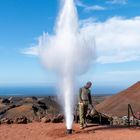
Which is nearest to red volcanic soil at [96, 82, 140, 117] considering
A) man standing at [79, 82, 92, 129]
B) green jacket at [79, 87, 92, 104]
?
man standing at [79, 82, 92, 129]

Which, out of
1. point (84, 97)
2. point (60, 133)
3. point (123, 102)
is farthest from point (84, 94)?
point (123, 102)

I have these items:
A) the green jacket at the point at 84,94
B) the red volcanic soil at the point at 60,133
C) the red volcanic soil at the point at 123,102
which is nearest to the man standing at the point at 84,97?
the green jacket at the point at 84,94

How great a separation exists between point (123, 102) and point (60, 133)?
22374 mm

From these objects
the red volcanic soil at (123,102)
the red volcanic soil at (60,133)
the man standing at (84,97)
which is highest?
the red volcanic soil at (123,102)

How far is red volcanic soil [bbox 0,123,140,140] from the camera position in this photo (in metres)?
16.1

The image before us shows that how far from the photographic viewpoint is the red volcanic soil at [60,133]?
16.1m

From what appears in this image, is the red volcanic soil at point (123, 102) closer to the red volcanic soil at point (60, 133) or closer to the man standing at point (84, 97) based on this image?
the red volcanic soil at point (60, 133)

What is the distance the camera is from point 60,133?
1747 centimetres

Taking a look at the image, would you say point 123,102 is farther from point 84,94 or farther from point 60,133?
point 60,133

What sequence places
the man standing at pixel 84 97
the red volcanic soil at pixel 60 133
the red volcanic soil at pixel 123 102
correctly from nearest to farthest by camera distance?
1. the red volcanic soil at pixel 60 133
2. the man standing at pixel 84 97
3. the red volcanic soil at pixel 123 102

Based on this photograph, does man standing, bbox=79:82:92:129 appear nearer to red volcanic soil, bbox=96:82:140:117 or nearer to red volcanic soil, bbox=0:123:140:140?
red volcanic soil, bbox=0:123:140:140

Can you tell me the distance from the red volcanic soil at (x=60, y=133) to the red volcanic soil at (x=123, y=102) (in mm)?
18193

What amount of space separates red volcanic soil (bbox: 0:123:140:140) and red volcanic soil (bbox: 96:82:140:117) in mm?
18193

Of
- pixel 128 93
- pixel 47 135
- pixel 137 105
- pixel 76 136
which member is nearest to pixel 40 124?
pixel 47 135
